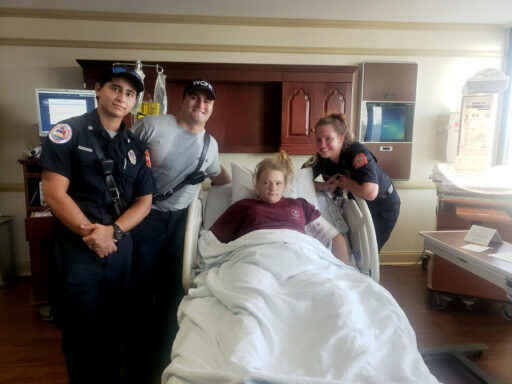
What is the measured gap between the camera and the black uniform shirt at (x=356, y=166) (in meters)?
1.92

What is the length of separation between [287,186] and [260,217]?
0.36m

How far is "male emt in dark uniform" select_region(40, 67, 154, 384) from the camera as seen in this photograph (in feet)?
4.50

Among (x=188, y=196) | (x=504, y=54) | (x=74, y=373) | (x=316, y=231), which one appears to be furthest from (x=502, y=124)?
(x=74, y=373)

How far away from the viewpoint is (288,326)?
1.12 metres

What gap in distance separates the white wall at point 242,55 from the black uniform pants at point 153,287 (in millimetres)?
1538

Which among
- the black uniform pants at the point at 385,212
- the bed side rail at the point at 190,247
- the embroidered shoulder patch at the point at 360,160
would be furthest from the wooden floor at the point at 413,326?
the embroidered shoulder patch at the point at 360,160

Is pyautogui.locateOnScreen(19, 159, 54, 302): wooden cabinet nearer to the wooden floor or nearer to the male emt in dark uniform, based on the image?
the wooden floor

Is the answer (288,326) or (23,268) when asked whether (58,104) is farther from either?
(288,326)

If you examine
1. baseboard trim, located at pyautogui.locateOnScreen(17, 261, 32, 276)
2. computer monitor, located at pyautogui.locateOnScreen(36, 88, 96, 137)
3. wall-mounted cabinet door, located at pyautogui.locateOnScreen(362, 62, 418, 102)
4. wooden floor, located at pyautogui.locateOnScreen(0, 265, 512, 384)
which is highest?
wall-mounted cabinet door, located at pyautogui.locateOnScreen(362, 62, 418, 102)

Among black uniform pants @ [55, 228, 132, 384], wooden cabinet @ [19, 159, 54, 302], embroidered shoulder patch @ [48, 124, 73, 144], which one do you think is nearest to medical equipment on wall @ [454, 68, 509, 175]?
black uniform pants @ [55, 228, 132, 384]

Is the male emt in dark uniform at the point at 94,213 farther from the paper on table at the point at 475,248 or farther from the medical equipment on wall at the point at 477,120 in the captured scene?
the medical equipment on wall at the point at 477,120

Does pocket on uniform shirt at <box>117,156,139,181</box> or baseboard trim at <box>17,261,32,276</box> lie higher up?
pocket on uniform shirt at <box>117,156,139,181</box>

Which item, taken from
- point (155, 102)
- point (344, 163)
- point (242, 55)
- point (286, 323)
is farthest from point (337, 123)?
point (242, 55)

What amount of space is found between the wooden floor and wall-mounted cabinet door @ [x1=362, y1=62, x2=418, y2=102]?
6.02 feet
